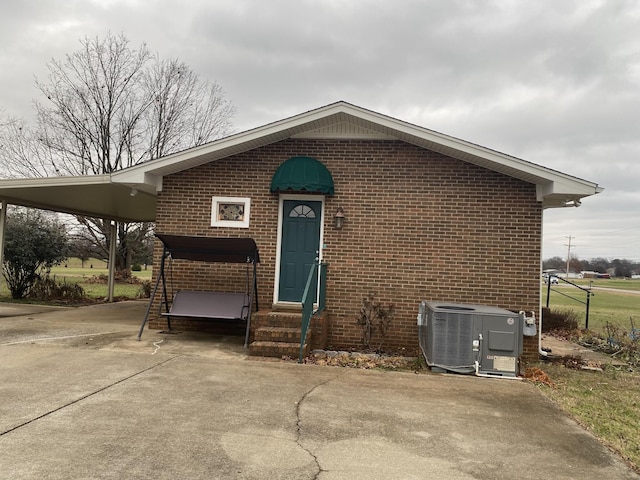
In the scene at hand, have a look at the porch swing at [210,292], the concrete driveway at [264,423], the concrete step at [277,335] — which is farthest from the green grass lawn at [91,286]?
the concrete driveway at [264,423]

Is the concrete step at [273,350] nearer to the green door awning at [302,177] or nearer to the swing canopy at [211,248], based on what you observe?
the swing canopy at [211,248]

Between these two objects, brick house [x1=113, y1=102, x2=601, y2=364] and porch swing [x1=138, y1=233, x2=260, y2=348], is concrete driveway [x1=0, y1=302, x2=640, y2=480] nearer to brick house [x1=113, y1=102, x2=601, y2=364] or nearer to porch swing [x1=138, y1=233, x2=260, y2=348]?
porch swing [x1=138, y1=233, x2=260, y2=348]

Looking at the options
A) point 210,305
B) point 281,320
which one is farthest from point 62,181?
point 281,320

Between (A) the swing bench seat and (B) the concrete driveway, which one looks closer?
(B) the concrete driveway

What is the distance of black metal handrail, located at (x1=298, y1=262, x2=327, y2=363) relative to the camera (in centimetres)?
651

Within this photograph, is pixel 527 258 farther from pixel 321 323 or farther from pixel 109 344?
pixel 109 344

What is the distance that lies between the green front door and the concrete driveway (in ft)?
7.35

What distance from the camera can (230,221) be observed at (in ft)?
28.4

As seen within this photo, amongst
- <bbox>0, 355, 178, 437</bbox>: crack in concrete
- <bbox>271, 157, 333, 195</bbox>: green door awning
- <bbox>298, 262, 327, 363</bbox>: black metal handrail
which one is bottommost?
<bbox>0, 355, 178, 437</bbox>: crack in concrete

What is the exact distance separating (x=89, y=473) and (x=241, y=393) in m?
2.04

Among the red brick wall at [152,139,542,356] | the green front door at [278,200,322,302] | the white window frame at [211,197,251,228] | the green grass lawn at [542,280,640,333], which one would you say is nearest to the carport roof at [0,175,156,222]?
the red brick wall at [152,139,542,356]

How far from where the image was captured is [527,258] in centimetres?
803

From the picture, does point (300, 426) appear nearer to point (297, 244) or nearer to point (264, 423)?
point (264, 423)

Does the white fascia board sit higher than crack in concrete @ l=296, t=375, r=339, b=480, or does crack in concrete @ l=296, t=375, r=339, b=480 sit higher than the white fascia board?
the white fascia board
